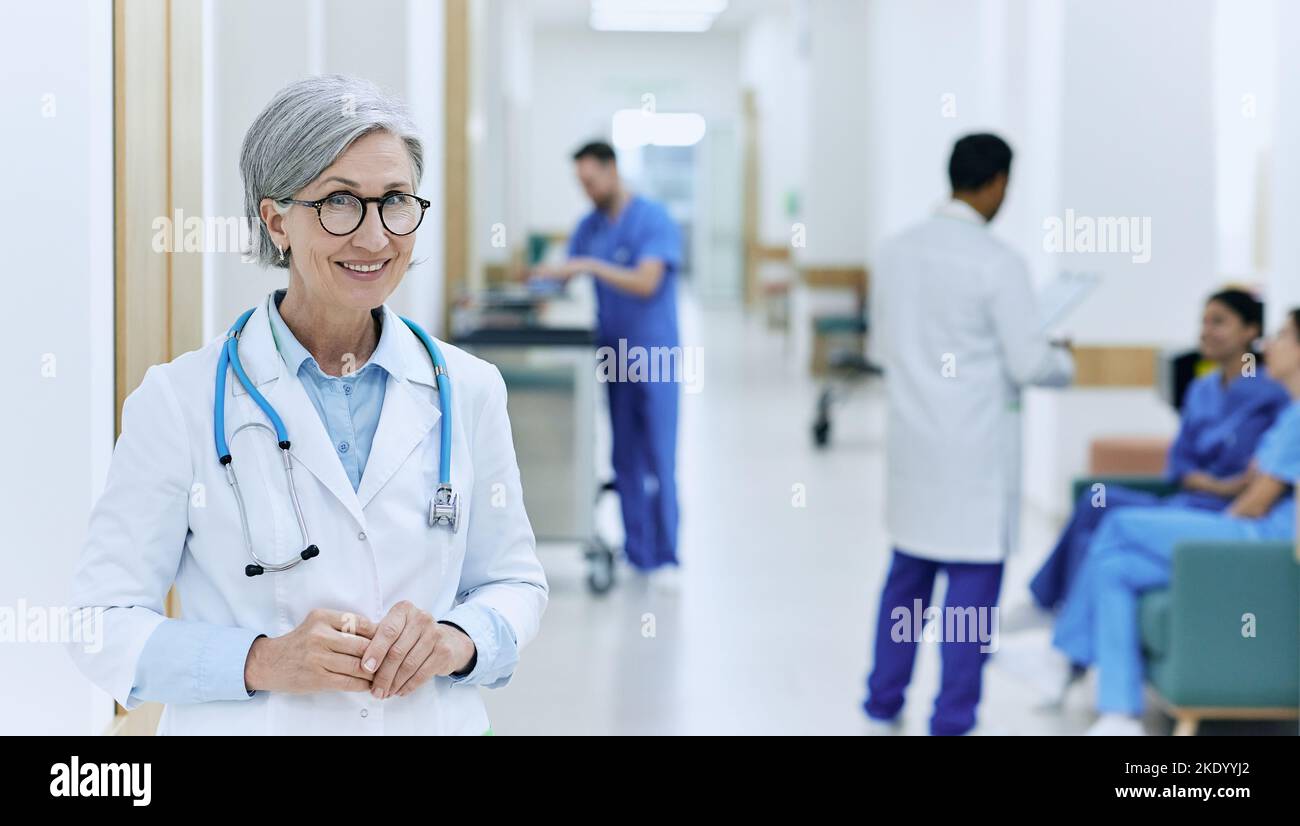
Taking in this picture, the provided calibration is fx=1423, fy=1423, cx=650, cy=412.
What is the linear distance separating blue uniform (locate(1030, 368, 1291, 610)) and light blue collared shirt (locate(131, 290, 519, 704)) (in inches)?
118

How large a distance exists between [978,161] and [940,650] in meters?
1.26

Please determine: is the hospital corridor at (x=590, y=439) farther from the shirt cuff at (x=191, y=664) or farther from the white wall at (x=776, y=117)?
the white wall at (x=776, y=117)

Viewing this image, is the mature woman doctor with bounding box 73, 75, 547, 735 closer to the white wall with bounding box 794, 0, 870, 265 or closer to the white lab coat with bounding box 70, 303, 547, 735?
the white lab coat with bounding box 70, 303, 547, 735

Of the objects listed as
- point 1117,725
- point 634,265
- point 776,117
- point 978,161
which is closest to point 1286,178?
point 978,161

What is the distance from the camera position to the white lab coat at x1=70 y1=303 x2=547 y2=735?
4.47 ft

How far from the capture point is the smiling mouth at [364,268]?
1.40 meters

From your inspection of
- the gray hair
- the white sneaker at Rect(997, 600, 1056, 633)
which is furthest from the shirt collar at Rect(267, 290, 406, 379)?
the white sneaker at Rect(997, 600, 1056, 633)

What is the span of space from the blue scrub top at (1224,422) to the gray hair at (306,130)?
136 inches

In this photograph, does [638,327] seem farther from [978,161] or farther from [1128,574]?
[1128,574]

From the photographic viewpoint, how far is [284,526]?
4.57 feet

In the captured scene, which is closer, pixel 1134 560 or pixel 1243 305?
pixel 1134 560

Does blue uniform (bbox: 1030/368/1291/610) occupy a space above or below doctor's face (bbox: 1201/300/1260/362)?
below
